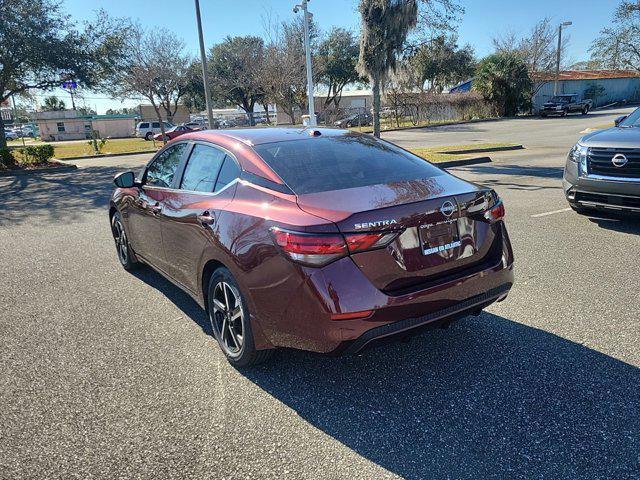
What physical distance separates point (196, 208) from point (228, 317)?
838 millimetres

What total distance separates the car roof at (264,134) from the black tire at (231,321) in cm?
107

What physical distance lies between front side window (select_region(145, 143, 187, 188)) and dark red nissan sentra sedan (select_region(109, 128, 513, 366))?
10.8 inches

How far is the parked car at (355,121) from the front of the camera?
121ft

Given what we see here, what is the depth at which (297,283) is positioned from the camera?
2654 mm

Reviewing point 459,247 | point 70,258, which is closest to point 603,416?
point 459,247

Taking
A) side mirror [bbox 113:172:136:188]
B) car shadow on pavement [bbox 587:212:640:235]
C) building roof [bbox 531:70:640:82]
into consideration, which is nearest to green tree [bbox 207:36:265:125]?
building roof [bbox 531:70:640:82]

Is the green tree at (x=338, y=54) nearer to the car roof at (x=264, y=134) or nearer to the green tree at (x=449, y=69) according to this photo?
the green tree at (x=449, y=69)

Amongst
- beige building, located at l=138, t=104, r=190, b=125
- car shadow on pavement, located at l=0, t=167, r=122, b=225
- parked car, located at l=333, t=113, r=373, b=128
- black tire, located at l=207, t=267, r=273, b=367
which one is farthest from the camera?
beige building, located at l=138, t=104, r=190, b=125

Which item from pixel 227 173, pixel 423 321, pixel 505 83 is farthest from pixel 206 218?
pixel 505 83

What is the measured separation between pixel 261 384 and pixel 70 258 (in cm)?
431

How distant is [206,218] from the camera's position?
11.1 feet

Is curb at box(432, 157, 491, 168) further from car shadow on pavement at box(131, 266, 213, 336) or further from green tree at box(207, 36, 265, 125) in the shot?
green tree at box(207, 36, 265, 125)

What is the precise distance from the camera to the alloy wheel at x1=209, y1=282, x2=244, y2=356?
3218mm

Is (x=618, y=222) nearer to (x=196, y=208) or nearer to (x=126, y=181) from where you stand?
(x=196, y=208)
